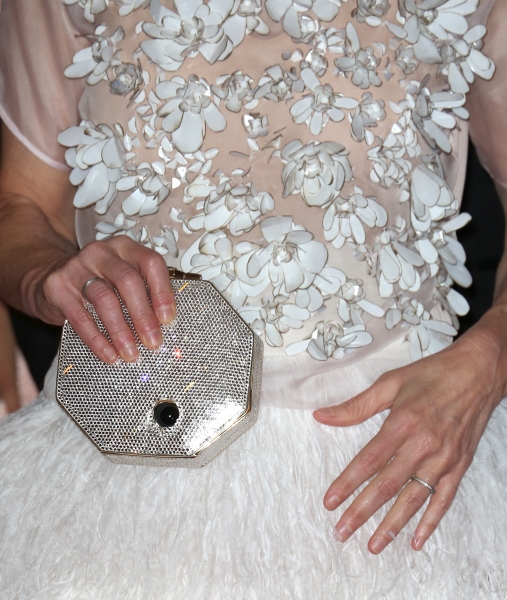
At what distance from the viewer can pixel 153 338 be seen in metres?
Answer: 0.66

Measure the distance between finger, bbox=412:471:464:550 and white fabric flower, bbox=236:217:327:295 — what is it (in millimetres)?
244

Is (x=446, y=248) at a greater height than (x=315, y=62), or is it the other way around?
(x=315, y=62)

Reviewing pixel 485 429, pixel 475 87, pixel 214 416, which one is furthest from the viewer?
pixel 475 87

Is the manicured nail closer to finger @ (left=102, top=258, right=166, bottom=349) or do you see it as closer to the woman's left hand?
the woman's left hand

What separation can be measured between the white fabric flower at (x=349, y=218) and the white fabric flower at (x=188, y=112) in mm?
150

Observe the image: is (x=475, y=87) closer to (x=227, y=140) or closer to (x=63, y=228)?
(x=227, y=140)

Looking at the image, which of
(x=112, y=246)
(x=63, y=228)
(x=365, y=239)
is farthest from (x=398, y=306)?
(x=63, y=228)

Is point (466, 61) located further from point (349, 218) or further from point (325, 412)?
point (325, 412)

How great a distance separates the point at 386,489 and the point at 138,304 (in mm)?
288

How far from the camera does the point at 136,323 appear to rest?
0.66m

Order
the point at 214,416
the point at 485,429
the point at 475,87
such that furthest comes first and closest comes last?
the point at 475,87 → the point at 485,429 → the point at 214,416

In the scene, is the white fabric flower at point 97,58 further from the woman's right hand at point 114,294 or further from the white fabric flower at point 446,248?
the white fabric flower at point 446,248

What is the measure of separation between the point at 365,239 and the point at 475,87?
0.26 m

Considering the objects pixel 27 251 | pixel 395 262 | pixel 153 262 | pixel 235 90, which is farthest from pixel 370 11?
pixel 27 251
